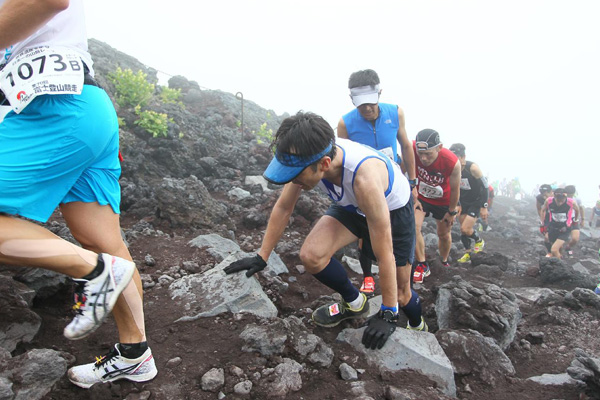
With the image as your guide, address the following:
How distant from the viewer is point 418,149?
5648mm

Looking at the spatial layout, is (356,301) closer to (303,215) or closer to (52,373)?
(52,373)

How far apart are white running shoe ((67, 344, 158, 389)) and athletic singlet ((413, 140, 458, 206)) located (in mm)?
4720

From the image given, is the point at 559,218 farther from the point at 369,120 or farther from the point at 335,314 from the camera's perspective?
the point at 335,314

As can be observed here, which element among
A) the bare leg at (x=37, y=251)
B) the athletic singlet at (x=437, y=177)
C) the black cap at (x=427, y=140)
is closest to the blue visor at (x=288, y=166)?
the bare leg at (x=37, y=251)

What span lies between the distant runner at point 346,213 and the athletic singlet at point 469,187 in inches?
194

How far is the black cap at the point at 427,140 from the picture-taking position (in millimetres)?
5539

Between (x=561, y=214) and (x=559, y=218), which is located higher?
(x=561, y=214)

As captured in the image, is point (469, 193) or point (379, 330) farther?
point (469, 193)

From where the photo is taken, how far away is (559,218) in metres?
9.90

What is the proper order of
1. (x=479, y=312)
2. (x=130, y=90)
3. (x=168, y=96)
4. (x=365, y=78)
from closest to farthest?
(x=479, y=312) < (x=365, y=78) < (x=130, y=90) < (x=168, y=96)

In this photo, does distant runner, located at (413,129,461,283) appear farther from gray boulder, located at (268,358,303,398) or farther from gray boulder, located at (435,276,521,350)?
gray boulder, located at (268,358,303,398)

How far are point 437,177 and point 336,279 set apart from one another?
313 centimetres

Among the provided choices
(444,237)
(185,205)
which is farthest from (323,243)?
(444,237)

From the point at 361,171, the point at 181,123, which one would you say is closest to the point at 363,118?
the point at 361,171
